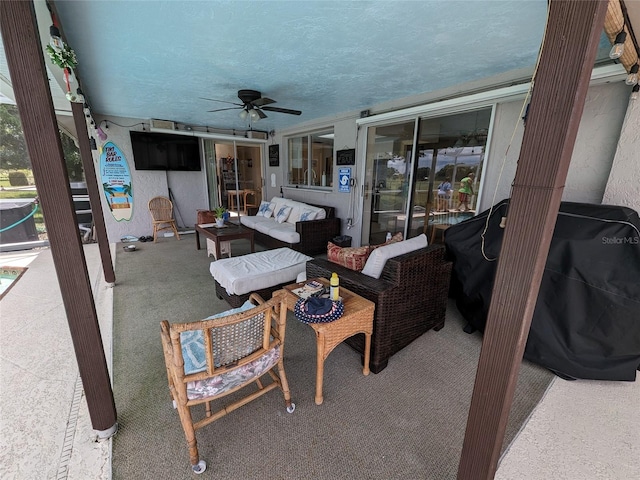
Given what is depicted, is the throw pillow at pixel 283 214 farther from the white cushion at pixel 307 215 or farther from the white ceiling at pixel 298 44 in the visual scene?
the white ceiling at pixel 298 44

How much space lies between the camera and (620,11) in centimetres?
129

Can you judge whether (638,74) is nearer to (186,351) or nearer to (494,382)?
(494,382)

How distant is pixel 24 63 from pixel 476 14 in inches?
91.7

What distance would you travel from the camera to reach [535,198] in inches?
31.3

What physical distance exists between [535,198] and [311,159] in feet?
16.3

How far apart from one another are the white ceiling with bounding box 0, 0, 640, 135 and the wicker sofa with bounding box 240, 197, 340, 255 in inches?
71.9

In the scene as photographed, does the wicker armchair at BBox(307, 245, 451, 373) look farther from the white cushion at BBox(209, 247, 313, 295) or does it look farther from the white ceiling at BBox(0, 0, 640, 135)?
the white ceiling at BBox(0, 0, 640, 135)

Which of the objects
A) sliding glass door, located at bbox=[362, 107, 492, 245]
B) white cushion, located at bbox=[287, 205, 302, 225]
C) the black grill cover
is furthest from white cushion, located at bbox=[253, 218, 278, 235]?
the black grill cover

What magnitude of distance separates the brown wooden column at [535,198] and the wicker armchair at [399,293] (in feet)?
2.89

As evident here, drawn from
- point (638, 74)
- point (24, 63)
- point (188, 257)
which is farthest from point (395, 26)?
point (188, 257)

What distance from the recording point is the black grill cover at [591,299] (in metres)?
1.70

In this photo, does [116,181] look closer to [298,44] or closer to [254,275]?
[254,275]

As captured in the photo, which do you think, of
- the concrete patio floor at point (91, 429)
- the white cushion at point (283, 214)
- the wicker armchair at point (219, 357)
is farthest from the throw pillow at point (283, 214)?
the wicker armchair at point (219, 357)

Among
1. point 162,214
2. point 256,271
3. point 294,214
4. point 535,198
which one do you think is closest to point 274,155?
point 294,214
